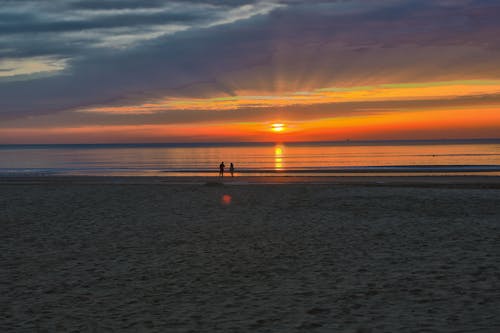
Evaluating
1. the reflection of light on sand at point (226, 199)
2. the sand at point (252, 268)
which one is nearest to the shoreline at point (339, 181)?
the reflection of light on sand at point (226, 199)

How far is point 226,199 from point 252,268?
14251mm

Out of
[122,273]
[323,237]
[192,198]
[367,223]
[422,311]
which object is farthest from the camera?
[192,198]

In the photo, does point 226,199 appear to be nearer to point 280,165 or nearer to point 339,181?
point 339,181

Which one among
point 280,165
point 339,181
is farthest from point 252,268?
point 280,165

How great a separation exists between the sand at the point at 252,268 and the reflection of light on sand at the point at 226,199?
2.33 meters

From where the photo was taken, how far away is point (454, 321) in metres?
7.28

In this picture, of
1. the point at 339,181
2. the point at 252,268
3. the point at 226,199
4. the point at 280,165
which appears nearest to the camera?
the point at 252,268

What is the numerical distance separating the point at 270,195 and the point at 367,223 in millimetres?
10103

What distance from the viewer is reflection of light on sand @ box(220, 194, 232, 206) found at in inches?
947

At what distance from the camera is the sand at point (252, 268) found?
768cm

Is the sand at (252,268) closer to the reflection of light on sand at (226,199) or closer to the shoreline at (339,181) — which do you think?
the reflection of light on sand at (226,199)

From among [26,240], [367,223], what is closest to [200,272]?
[26,240]

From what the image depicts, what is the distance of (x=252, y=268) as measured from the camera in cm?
1118

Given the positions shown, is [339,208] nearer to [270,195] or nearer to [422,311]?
[270,195]
